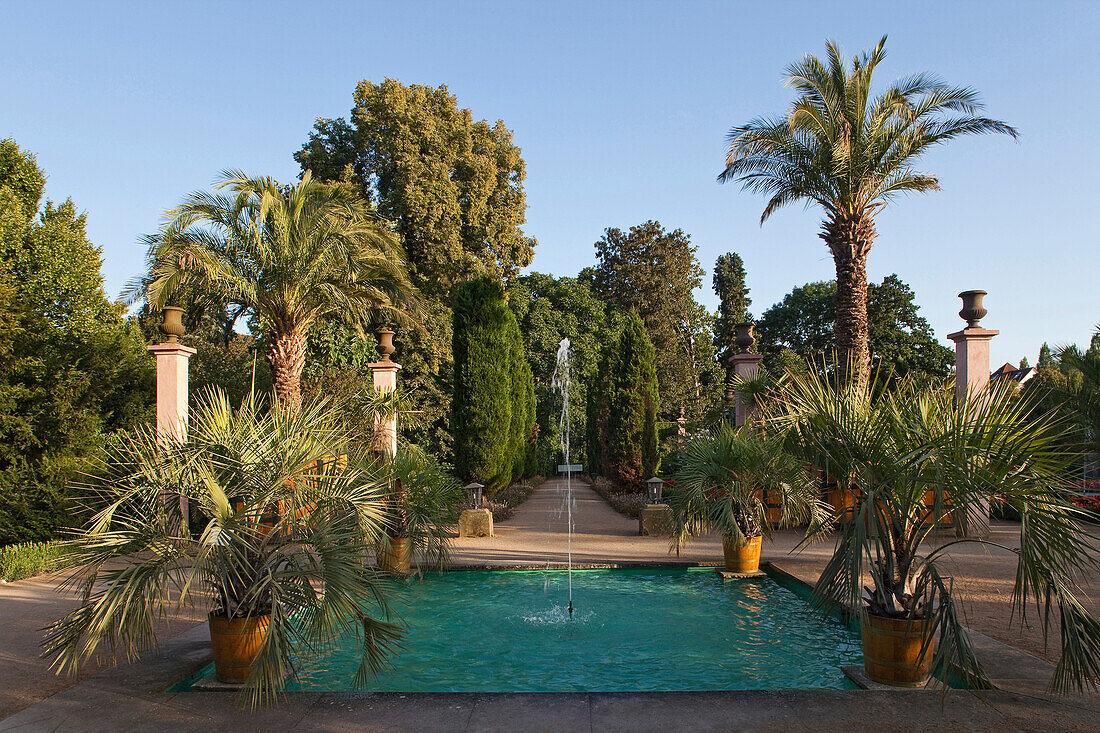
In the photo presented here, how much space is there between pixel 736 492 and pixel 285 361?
26.2 feet

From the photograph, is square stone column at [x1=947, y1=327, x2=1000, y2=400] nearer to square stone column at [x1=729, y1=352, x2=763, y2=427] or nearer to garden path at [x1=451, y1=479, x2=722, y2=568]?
square stone column at [x1=729, y1=352, x2=763, y2=427]

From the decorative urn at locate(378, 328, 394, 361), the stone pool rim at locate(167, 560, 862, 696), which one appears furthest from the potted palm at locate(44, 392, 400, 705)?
the decorative urn at locate(378, 328, 394, 361)

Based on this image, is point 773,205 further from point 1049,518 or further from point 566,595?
point 1049,518

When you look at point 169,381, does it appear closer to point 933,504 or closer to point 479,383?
point 479,383

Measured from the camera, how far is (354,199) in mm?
13766

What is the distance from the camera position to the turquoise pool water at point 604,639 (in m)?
5.01

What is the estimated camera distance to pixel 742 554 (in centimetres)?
823

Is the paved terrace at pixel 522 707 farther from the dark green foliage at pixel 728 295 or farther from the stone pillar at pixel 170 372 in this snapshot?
the dark green foliage at pixel 728 295

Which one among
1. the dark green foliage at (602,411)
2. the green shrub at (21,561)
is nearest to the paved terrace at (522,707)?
the green shrub at (21,561)

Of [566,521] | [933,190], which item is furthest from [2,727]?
[933,190]

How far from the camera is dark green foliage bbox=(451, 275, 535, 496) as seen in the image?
14867 millimetres

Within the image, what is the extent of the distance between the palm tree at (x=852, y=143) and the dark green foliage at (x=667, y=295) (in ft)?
64.5

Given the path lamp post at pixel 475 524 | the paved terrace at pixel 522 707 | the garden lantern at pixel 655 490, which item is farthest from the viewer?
the garden lantern at pixel 655 490

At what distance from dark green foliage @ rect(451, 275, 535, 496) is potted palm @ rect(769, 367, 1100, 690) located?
10475 millimetres
